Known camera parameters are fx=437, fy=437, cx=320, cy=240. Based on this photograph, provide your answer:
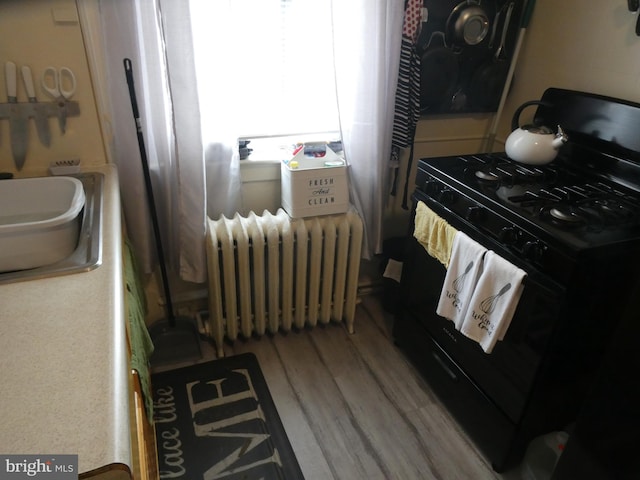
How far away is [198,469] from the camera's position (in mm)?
1550

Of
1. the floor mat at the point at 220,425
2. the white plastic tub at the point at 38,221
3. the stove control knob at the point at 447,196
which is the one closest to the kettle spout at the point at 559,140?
the stove control knob at the point at 447,196

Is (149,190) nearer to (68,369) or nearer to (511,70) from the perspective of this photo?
(68,369)

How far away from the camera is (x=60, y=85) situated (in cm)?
147

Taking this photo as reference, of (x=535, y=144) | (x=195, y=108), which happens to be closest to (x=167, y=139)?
(x=195, y=108)

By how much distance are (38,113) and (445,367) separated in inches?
69.2

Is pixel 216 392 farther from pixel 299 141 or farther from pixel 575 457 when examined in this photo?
pixel 575 457

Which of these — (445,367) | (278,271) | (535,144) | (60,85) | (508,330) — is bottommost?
(445,367)

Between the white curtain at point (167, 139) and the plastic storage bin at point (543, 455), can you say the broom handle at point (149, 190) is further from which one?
the plastic storage bin at point (543, 455)

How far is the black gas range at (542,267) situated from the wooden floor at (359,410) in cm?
10

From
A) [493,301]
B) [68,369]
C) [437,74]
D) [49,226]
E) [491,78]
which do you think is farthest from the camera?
[491,78]

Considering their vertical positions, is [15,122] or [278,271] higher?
[15,122]

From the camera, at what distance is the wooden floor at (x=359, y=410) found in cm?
161

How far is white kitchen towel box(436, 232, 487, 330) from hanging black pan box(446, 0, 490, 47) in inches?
38.8

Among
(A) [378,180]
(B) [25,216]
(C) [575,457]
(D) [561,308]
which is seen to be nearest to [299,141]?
(A) [378,180]
